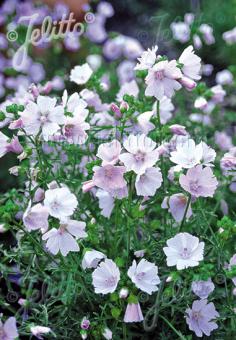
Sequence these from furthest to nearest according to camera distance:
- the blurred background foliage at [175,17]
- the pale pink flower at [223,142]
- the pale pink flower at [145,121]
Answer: the blurred background foliage at [175,17] < the pale pink flower at [223,142] < the pale pink flower at [145,121]

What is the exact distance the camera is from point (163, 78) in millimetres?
1166

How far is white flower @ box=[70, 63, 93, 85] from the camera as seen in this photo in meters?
1.42

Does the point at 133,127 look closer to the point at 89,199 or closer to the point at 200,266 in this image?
the point at 89,199

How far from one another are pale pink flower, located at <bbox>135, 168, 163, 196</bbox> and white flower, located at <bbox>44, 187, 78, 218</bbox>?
124mm

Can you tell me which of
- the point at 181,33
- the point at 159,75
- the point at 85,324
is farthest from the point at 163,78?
the point at 181,33

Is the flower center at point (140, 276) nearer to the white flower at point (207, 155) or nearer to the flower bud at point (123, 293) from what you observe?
the flower bud at point (123, 293)

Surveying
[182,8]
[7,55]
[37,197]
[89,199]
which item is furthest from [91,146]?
[182,8]

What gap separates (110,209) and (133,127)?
18cm

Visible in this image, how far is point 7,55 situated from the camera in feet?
8.46

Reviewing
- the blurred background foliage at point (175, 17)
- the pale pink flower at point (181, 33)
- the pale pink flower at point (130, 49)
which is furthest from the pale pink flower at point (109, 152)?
the blurred background foliage at point (175, 17)

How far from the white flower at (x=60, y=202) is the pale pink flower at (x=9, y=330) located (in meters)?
0.21

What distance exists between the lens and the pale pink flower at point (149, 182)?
1114mm

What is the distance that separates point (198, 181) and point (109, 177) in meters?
0.15

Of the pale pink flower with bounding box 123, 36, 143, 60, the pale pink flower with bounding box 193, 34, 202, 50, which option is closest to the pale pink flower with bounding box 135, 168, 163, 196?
the pale pink flower with bounding box 193, 34, 202, 50
